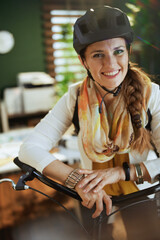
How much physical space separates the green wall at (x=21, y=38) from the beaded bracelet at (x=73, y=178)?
285cm

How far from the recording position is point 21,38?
3.06 metres

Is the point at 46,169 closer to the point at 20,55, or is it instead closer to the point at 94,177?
the point at 94,177

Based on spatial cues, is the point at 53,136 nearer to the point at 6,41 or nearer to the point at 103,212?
the point at 103,212

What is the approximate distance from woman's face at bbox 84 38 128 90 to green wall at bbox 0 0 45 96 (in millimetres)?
2875

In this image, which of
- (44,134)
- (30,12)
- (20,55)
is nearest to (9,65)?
(20,55)

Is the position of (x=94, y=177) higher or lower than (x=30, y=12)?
lower

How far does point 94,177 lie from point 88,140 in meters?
0.08

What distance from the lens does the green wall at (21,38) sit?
295cm

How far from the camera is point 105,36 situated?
378mm

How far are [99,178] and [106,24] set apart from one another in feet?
0.93

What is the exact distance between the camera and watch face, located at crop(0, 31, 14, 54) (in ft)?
9.77

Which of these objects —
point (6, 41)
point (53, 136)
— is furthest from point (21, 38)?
point (53, 136)

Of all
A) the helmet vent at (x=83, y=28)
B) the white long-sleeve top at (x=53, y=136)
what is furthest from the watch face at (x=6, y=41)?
the helmet vent at (x=83, y=28)

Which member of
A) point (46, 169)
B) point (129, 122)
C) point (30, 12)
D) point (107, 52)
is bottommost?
point (46, 169)
